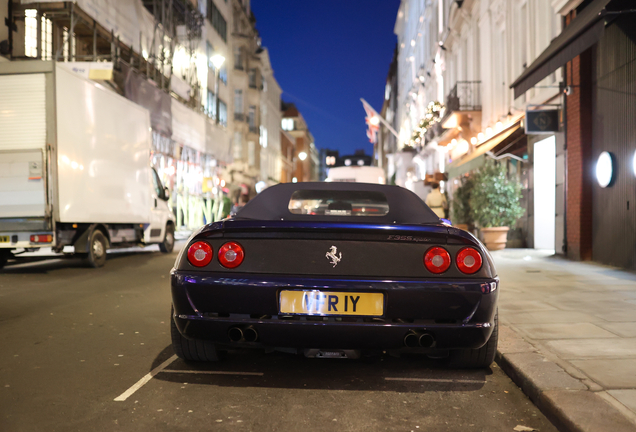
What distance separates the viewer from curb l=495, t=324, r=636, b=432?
115 inches

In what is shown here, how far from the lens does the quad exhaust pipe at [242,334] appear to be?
3592 mm

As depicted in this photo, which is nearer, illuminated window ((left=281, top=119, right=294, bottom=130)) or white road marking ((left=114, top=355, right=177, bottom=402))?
white road marking ((left=114, top=355, right=177, bottom=402))

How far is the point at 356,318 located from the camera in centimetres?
353

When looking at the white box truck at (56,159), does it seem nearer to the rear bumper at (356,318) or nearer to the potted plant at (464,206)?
the rear bumper at (356,318)

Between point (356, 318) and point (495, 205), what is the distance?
12.3 meters

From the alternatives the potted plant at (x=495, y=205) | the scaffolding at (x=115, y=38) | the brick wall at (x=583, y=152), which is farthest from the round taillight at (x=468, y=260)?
the scaffolding at (x=115, y=38)

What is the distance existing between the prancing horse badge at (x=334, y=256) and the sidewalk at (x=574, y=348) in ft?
4.51

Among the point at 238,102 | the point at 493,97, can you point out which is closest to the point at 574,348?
the point at 493,97

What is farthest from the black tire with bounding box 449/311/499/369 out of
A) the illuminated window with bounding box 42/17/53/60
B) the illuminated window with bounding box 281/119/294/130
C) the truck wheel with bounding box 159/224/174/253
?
the illuminated window with bounding box 281/119/294/130

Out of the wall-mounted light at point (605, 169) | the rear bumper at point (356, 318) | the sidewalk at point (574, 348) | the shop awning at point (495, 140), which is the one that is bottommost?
the sidewalk at point (574, 348)

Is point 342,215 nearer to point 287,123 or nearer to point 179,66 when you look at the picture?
point 179,66

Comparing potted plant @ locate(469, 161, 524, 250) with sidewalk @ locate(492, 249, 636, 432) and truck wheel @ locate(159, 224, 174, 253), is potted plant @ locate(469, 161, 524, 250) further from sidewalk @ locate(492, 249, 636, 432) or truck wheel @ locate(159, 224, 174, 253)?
truck wheel @ locate(159, 224, 174, 253)

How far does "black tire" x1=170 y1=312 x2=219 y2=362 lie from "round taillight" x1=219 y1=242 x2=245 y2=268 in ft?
2.15

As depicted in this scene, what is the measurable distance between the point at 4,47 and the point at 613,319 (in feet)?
57.4
